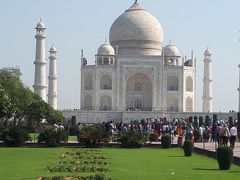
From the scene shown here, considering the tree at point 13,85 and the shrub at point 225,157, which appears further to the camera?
the tree at point 13,85

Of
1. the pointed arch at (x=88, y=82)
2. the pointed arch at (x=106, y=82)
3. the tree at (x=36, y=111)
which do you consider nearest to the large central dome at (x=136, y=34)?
the pointed arch at (x=106, y=82)

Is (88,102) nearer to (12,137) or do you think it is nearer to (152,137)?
(152,137)

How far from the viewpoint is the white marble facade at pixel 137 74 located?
48156 millimetres

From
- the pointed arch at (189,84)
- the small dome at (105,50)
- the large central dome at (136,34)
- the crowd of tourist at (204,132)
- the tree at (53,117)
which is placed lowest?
the crowd of tourist at (204,132)

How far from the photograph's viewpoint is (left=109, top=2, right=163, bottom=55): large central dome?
50219 mm

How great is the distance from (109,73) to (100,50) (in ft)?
7.28

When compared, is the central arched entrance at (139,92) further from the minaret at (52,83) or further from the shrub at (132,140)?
the shrub at (132,140)

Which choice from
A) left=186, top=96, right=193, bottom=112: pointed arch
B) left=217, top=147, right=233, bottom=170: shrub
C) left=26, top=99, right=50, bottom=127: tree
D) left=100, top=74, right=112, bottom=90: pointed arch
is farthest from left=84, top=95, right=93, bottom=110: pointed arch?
left=217, top=147, right=233, bottom=170: shrub

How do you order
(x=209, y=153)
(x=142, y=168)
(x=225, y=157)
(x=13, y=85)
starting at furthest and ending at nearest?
(x=13, y=85) → (x=209, y=153) → (x=142, y=168) → (x=225, y=157)

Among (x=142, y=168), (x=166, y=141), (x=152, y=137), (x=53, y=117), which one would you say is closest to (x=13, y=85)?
(x=53, y=117)

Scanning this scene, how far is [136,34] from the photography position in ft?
165

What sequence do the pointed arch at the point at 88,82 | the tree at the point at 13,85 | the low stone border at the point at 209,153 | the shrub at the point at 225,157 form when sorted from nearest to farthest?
1. the shrub at the point at 225,157
2. the low stone border at the point at 209,153
3. the tree at the point at 13,85
4. the pointed arch at the point at 88,82

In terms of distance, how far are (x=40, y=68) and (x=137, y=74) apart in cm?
810

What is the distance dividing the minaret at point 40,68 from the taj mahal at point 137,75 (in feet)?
1.81
